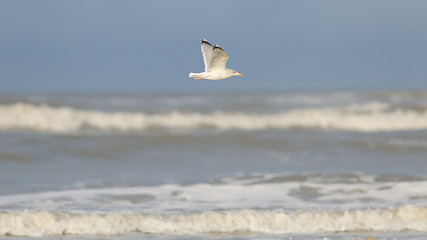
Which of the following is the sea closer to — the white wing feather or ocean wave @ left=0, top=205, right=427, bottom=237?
ocean wave @ left=0, top=205, right=427, bottom=237

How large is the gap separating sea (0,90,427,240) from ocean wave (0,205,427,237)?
1 cm

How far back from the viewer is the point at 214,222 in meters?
7.62

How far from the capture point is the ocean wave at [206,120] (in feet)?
70.7

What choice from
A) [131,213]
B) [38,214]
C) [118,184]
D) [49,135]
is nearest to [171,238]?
[131,213]

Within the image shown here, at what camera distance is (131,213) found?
781 cm

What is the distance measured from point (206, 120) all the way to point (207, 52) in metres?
17.9

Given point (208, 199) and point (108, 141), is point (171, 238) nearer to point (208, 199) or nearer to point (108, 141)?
point (208, 199)

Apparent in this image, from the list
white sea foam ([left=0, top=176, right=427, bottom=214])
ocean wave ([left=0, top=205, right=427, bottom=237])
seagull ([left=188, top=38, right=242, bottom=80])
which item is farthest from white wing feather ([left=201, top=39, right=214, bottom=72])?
white sea foam ([left=0, top=176, right=427, bottom=214])

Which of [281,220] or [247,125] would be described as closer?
[281,220]

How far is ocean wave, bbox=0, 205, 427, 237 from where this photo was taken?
7.35m

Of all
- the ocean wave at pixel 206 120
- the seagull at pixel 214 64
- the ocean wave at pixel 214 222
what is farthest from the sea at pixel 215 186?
the ocean wave at pixel 206 120

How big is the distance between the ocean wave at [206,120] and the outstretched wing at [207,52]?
49.0 ft

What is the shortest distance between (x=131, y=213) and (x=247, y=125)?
15843 millimetres

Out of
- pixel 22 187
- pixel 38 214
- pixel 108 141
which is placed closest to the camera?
pixel 38 214
